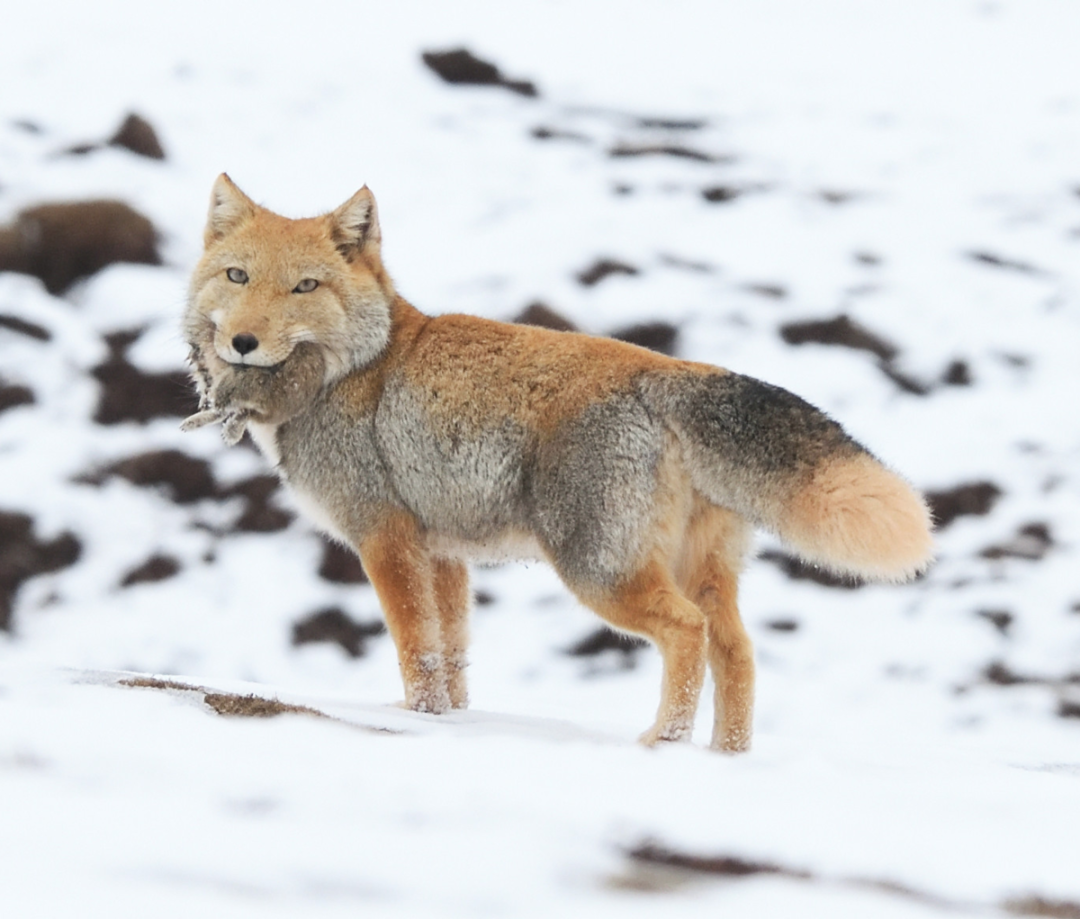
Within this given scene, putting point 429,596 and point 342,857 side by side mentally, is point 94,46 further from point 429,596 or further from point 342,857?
point 342,857

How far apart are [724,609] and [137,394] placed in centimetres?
789

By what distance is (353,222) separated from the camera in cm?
615

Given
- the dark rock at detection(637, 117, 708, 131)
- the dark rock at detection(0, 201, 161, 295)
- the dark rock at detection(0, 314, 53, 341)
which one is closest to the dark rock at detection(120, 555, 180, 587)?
the dark rock at detection(0, 314, 53, 341)

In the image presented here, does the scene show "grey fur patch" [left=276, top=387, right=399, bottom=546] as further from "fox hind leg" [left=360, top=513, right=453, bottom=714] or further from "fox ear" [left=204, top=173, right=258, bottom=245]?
"fox ear" [left=204, top=173, right=258, bottom=245]

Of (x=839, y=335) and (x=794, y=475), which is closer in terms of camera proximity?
(x=794, y=475)

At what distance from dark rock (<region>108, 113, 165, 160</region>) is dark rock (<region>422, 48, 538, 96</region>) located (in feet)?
15.4

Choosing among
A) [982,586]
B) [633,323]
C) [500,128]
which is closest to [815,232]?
[633,323]

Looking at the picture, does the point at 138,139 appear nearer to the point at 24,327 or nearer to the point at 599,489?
the point at 24,327

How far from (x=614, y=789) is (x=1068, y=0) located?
73.1 feet

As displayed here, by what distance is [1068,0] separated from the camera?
2195 cm

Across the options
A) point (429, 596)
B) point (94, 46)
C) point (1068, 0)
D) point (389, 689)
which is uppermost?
point (1068, 0)

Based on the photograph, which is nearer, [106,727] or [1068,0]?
[106,727]

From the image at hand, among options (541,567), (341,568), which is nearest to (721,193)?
(541,567)

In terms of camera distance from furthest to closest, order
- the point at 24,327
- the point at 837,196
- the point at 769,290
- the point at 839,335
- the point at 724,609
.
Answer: the point at 837,196 → the point at 769,290 → the point at 839,335 → the point at 24,327 → the point at 724,609
